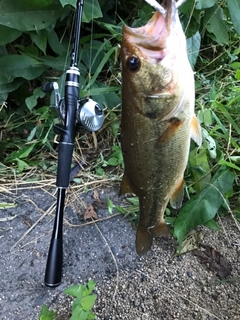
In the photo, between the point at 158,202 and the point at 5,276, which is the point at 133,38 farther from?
the point at 5,276

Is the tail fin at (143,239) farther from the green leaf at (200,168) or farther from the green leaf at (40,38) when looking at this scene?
the green leaf at (40,38)

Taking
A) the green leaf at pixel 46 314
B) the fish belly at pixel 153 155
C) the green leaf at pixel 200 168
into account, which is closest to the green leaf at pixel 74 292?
the green leaf at pixel 46 314

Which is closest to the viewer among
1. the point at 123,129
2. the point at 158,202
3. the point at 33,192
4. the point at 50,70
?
the point at 123,129

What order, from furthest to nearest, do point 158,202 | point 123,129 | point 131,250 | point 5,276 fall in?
point 131,250, point 5,276, point 158,202, point 123,129

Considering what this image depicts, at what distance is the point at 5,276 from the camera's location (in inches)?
73.7

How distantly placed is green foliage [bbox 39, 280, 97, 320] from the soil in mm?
145

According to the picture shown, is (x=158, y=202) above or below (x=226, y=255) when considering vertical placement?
above

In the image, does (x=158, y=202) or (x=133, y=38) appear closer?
(x=133, y=38)

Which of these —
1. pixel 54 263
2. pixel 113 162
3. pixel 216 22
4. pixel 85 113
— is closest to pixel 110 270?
pixel 54 263

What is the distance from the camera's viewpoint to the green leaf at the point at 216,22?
2045mm

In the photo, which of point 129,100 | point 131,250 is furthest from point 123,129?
point 131,250

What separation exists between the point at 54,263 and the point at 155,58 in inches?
39.6

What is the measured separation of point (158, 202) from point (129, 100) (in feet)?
1.26

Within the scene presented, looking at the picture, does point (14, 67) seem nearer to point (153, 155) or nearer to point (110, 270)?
point (110, 270)
